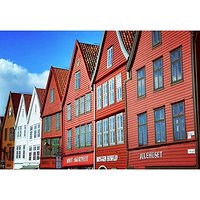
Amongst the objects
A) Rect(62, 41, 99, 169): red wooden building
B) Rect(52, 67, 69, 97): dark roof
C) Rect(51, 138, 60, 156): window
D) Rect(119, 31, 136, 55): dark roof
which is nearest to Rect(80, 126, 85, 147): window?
Rect(62, 41, 99, 169): red wooden building

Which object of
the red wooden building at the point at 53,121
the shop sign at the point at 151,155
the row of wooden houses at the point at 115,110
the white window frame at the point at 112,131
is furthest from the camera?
the red wooden building at the point at 53,121

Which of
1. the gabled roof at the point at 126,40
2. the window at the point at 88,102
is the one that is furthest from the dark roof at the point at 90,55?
the gabled roof at the point at 126,40

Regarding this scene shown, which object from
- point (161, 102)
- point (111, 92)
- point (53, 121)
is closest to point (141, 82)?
point (161, 102)

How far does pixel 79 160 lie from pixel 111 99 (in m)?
1.52

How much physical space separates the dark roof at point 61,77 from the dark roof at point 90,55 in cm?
53

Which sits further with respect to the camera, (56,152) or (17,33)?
(56,152)

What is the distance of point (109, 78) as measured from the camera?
28.8ft

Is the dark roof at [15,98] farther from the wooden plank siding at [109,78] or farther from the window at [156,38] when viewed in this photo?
the window at [156,38]

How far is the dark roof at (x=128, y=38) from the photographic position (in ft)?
Answer: 26.7

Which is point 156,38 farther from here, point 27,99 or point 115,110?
point 27,99

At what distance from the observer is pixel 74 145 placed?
29.8ft
